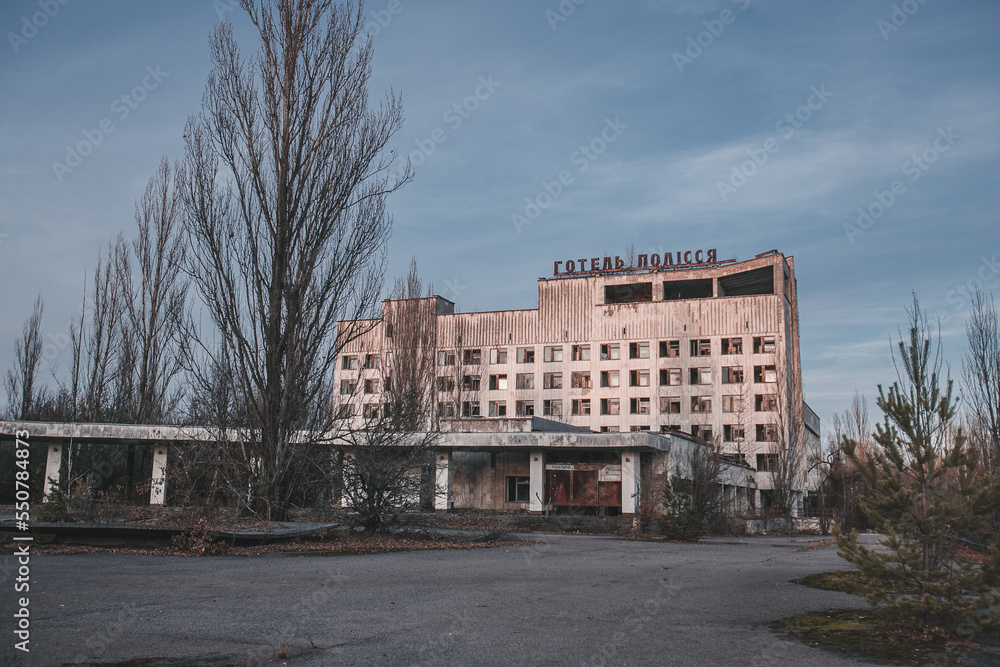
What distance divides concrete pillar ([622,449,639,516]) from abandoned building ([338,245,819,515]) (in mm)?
15385

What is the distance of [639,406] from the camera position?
59.8m

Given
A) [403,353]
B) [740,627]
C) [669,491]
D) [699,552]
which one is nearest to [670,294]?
[403,353]

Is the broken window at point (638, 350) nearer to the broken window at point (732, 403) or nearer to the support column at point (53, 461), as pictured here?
the broken window at point (732, 403)

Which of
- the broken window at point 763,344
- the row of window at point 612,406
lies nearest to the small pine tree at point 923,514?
the row of window at point 612,406

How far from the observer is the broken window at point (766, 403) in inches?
2192

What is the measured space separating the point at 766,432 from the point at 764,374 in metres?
4.35

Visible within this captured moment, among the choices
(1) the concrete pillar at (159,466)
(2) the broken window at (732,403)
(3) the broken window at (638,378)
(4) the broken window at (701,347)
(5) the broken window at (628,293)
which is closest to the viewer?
(1) the concrete pillar at (159,466)

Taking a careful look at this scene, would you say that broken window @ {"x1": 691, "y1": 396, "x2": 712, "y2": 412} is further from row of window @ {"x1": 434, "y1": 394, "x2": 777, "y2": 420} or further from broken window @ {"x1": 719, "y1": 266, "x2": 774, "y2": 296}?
broken window @ {"x1": 719, "y1": 266, "x2": 774, "y2": 296}

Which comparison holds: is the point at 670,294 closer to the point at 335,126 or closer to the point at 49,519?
the point at 335,126

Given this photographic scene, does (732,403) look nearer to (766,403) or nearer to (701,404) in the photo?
(701,404)

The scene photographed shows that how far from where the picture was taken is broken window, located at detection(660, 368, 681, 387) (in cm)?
5928

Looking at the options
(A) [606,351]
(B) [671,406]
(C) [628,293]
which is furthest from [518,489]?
(C) [628,293]

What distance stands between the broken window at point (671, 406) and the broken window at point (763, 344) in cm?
691

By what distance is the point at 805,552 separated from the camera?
68.1 ft
